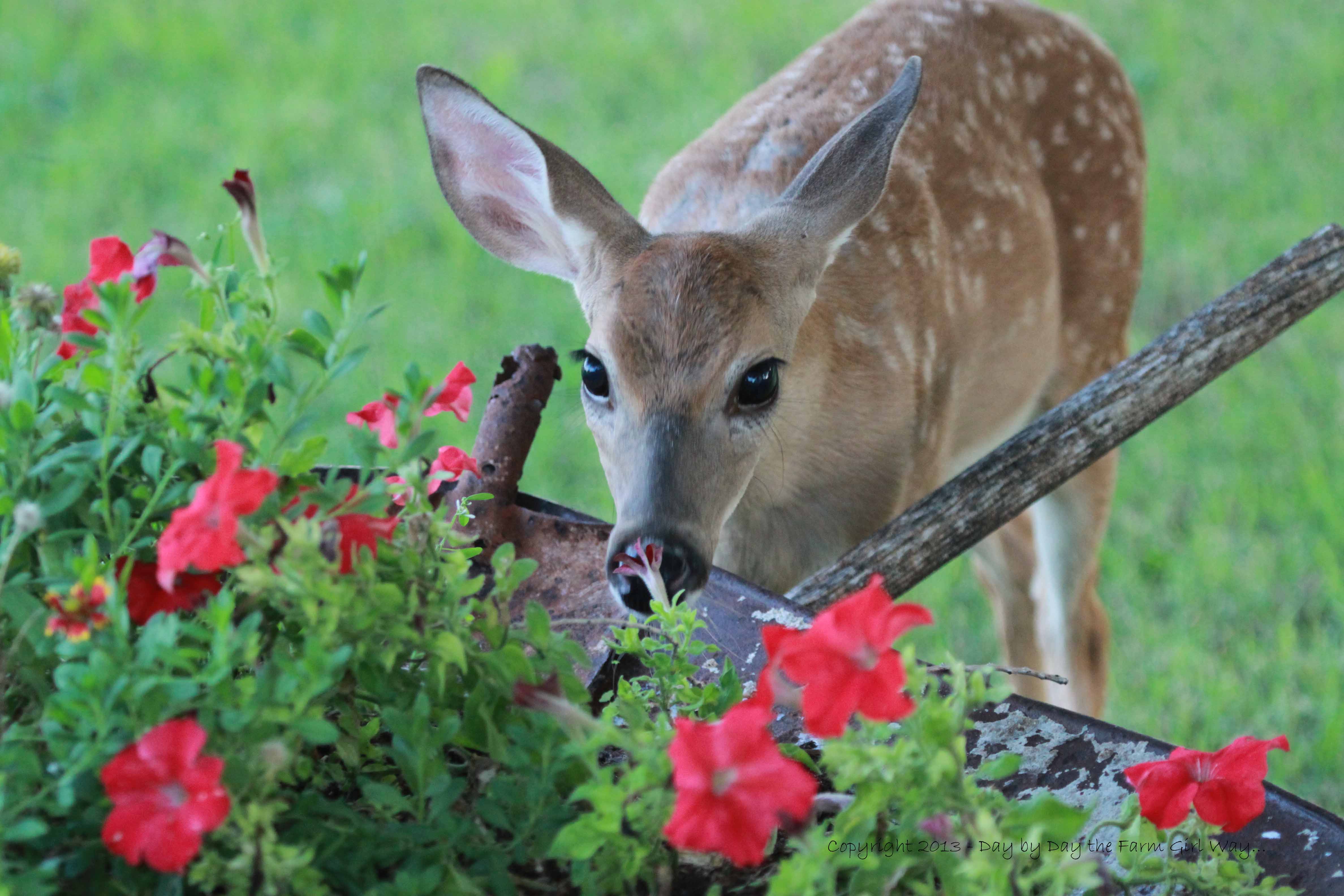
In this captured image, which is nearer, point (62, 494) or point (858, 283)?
point (62, 494)

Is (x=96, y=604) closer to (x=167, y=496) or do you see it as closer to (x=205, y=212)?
(x=167, y=496)

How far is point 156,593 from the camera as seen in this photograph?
113 centimetres

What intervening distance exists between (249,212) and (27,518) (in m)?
0.39

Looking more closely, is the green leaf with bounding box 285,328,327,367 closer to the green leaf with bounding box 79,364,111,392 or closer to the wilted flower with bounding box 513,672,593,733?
the green leaf with bounding box 79,364,111,392

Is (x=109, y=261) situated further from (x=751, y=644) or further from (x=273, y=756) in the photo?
(x=751, y=644)

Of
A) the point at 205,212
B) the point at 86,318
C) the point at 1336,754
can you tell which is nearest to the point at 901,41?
the point at 1336,754

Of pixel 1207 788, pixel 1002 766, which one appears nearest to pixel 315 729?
pixel 1002 766

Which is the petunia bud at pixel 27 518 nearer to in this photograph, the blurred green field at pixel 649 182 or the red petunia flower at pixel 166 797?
the red petunia flower at pixel 166 797

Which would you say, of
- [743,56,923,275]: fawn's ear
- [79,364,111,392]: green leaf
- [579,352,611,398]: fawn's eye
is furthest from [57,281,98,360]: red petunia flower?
[743,56,923,275]: fawn's ear

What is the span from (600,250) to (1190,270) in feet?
10.9

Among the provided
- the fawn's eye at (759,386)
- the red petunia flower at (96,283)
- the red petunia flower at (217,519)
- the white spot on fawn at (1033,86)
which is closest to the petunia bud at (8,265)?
the red petunia flower at (96,283)

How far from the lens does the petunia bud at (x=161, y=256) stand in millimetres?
1296

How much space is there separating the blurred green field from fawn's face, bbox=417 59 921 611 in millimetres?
306

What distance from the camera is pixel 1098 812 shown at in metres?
1.39
